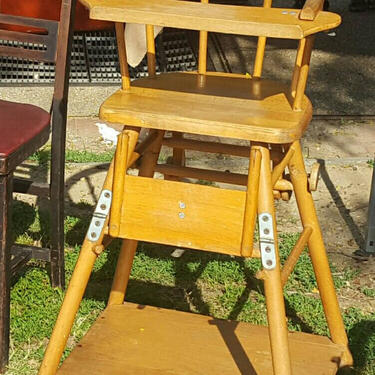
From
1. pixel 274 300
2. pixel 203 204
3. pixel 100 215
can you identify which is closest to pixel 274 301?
pixel 274 300

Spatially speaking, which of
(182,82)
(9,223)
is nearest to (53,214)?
(9,223)

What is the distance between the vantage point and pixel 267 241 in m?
2.30

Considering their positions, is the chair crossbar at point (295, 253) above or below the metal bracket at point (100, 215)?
below

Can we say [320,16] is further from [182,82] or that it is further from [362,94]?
[362,94]

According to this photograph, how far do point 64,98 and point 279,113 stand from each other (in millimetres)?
973

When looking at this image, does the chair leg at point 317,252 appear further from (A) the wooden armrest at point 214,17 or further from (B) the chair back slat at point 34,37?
(B) the chair back slat at point 34,37

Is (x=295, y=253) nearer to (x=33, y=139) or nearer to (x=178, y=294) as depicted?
(x=178, y=294)

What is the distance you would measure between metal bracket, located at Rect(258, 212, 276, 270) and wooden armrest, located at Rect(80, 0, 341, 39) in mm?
464

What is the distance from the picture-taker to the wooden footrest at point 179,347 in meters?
2.68

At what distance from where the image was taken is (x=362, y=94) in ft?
17.6

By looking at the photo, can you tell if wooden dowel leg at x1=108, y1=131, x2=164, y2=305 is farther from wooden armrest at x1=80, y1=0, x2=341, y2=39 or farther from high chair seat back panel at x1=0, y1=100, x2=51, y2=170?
wooden armrest at x1=80, y1=0, x2=341, y2=39

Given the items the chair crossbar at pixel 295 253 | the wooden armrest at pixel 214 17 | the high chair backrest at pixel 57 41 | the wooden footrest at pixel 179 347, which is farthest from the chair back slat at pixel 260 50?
the wooden footrest at pixel 179 347

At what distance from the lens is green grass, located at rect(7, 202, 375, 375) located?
3.05 meters

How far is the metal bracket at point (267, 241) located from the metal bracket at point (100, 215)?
410 millimetres
